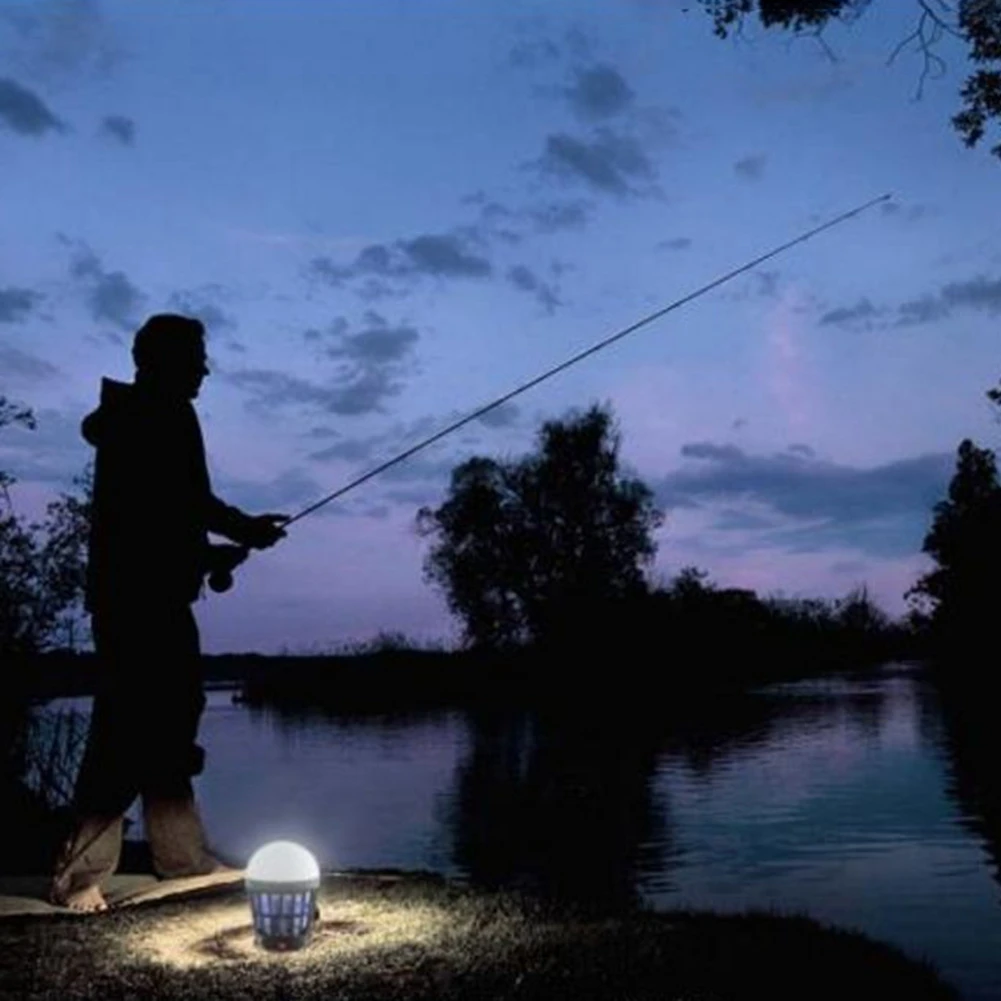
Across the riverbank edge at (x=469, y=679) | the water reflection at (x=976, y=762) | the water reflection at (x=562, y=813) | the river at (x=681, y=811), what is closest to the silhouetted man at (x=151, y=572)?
the water reflection at (x=562, y=813)

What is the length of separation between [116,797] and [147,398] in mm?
2239

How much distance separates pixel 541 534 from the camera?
73938 mm

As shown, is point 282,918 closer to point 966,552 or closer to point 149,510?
point 149,510

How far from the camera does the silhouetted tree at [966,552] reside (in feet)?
220

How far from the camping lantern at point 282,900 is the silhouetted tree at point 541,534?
64.5m

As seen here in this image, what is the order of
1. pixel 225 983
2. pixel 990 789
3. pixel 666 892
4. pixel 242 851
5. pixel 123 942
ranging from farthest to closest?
Answer: 1. pixel 990 789
2. pixel 242 851
3. pixel 666 892
4. pixel 123 942
5. pixel 225 983

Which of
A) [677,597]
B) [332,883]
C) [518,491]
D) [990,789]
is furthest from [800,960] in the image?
[518,491]

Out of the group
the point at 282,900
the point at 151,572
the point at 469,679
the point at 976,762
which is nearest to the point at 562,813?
the point at 976,762

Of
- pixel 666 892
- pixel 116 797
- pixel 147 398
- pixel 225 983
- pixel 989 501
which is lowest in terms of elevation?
pixel 666 892

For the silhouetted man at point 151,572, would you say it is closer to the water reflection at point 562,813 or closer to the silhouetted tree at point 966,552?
the water reflection at point 562,813

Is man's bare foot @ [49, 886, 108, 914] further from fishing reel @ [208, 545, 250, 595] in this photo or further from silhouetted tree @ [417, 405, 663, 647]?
silhouetted tree @ [417, 405, 663, 647]

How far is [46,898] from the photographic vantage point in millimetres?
7969

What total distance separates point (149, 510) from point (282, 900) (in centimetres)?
239

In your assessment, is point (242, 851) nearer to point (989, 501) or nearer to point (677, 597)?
point (677, 597)
